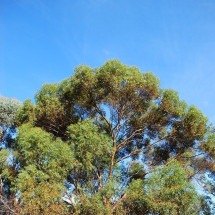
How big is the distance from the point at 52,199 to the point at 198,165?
356 inches

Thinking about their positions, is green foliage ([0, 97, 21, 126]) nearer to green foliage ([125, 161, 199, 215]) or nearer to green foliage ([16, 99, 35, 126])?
green foliage ([16, 99, 35, 126])

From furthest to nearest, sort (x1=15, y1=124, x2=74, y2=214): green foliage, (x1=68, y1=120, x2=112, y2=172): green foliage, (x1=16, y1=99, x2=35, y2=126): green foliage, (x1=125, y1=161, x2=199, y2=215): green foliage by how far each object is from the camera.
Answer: (x1=16, y1=99, x2=35, y2=126): green foliage → (x1=68, y1=120, x2=112, y2=172): green foliage → (x1=125, y1=161, x2=199, y2=215): green foliage → (x1=15, y1=124, x2=74, y2=214): green foliage

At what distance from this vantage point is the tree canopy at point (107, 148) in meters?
12.5

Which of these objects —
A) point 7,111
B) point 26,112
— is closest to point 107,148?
point 26,112

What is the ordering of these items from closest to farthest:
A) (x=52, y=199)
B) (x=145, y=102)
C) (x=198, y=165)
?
1. (x=52, y=199)
2. (x=145, y=102)
3. (x=198, y=165)

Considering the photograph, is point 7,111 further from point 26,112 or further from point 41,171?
point 41,171

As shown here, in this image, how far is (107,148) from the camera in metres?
14.1

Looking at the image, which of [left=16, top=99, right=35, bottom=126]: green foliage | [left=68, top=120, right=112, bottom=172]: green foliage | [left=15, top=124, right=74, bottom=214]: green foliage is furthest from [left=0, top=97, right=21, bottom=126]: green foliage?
[left=68, top=120, right=112, bottom=172]: green foliage

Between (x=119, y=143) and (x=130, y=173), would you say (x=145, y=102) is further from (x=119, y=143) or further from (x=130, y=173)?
(x=130, y=173)

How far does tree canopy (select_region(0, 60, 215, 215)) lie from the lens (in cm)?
1251

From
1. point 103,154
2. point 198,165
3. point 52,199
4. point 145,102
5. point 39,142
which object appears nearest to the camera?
point 52,199

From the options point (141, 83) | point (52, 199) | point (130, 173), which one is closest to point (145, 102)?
point (141, 83)

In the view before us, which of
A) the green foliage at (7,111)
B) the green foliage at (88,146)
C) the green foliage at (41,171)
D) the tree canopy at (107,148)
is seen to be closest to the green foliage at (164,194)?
the tree canopy at (107,148)

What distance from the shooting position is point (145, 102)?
1538 centimetres
